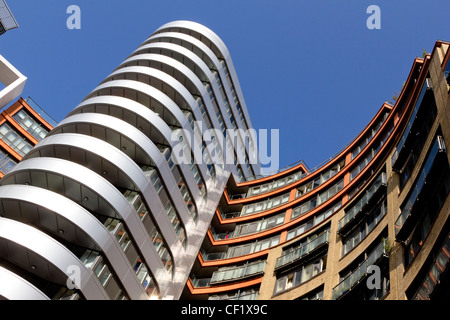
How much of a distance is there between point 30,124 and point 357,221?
129 ft

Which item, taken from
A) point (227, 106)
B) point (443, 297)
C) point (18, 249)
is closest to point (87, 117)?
point (18, 249)

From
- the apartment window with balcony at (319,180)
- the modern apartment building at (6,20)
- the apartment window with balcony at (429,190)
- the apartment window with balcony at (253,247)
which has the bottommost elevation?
the apartment window with balcony at (429,190)

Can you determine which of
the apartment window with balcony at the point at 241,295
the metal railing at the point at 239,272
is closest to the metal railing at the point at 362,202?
the metal railing at the point at 239,272

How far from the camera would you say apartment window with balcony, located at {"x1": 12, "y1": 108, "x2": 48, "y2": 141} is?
53594 millimetres

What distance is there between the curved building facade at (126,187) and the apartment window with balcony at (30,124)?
16.0 metres

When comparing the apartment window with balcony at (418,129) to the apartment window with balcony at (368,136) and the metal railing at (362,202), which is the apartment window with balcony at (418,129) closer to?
the metal railing at (362,202)

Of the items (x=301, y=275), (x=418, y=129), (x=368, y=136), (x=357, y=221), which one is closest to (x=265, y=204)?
(x=368, y=136)

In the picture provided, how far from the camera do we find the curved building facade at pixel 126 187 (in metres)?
24.9

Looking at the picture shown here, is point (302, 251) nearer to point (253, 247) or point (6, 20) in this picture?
point (253, 247)

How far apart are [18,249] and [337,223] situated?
69.7ft

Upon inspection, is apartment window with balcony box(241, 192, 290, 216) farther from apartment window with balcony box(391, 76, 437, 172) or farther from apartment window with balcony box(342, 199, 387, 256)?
apartment window with balcony box(391, 76, 437, 172)

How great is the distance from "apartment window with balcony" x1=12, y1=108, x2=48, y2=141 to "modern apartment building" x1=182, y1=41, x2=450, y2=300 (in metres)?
22.1

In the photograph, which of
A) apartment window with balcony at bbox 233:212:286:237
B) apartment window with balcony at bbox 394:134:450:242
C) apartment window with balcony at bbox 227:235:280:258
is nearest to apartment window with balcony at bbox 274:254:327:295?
apartment window with balcony at bbox 227:235:280:258
